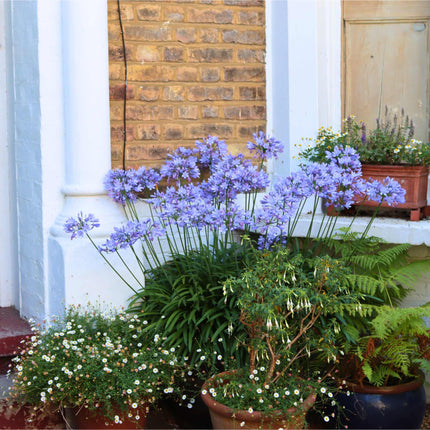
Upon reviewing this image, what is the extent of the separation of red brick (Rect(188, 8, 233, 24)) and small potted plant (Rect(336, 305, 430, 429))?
205 centimetres

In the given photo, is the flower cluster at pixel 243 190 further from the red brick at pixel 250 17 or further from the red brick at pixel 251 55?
the red brick at pixel 250 17

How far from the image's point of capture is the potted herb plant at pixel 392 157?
4.05 m

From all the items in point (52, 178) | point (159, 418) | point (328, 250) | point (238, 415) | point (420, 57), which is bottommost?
point (159, 418)

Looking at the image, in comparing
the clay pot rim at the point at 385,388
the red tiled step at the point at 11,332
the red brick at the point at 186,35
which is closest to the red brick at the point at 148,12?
the red brick at the point at 186,35

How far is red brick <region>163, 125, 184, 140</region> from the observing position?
4.32m

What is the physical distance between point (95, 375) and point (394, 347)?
148cm

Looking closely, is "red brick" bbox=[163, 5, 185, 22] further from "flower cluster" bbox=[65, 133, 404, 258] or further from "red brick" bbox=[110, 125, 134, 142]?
"flower cluster" bbox=[65, 133, 404, 258]

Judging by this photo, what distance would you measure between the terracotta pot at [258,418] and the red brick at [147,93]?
1.88 m

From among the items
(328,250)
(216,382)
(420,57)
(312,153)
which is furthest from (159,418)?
(420,57)

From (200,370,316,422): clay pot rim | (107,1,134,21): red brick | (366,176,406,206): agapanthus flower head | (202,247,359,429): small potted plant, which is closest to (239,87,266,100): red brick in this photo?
(107,1,134,21): red brick

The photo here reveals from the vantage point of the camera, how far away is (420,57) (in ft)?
14.8

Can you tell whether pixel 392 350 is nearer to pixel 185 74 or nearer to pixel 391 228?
pixel 391 228

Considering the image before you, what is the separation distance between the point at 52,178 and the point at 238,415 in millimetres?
1725

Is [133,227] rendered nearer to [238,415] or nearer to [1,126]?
[238,415]
